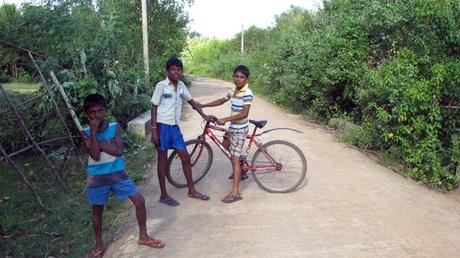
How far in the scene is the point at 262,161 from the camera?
5.73 metres

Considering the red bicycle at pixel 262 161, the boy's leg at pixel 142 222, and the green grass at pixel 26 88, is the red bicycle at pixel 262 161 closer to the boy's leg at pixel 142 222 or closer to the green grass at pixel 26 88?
the boy's leg at pixel 142 222

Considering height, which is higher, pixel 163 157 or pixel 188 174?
pixel 163 157

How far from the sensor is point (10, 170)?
23.3ft

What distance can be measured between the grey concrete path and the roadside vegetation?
1.88ft

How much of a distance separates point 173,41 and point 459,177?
14380mm

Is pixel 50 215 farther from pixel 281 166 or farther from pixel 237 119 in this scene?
pixel 281 166

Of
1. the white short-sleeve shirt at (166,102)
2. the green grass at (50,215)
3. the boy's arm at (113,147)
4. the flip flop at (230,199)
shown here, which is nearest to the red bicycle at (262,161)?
the flip flop at (230,199)

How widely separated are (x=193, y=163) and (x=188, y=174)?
0.41m

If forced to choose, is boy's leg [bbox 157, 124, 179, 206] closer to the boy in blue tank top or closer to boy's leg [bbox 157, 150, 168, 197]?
boy's leg [bbox 157, 150, 168, 197]

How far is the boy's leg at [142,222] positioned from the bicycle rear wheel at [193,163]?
59.4 inches

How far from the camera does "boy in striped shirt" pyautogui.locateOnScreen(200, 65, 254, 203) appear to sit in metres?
5.23

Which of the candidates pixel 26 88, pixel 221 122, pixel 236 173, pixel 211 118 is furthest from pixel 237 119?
pixel 26 88

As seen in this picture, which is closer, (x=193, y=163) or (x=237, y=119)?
(x=237, y=119)

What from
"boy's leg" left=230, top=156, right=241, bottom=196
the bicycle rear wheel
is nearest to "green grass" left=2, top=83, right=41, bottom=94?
the bicycle rear wheel
